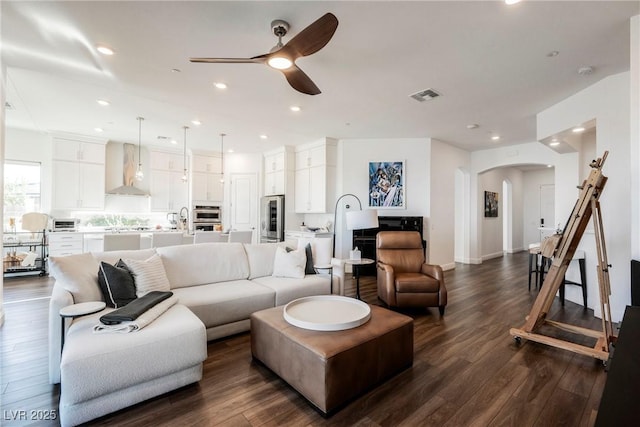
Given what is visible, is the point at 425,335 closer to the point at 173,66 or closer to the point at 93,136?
the point at 173,66

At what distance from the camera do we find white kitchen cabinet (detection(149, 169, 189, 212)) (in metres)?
6.91

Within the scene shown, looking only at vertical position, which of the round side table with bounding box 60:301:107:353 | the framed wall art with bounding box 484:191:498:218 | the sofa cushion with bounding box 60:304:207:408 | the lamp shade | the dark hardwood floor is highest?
the framed wall art with bounding box 484:191:498:218

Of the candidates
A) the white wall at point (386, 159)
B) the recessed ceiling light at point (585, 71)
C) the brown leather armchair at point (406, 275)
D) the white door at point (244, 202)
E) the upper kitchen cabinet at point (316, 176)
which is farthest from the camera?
the white door at point (244, 202)

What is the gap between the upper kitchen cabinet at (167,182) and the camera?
22.6ft

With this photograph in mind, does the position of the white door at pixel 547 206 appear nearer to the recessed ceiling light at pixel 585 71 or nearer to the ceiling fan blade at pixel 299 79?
the recessed ceiling light at pixel 585 71

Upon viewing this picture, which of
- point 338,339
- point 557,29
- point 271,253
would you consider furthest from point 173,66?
point 557,29

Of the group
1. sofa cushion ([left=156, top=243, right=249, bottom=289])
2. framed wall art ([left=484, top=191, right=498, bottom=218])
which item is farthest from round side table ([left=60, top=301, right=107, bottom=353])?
framed wall art ([left=484, top=191, right=498, bottom=218])

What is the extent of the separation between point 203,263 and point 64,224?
4.64m

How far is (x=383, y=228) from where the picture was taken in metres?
5.76

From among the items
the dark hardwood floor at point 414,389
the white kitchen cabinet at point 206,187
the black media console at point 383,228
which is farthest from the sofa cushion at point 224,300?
the white kitchen cabinet at point 206,187

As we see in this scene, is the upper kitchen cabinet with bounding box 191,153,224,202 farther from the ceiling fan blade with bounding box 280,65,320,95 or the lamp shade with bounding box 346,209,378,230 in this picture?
the ceiling fan blade with bounding box 280,65,320,95

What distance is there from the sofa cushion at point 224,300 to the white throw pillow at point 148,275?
7.4 inches

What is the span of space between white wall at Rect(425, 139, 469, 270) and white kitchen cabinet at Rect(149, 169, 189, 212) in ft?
20.0

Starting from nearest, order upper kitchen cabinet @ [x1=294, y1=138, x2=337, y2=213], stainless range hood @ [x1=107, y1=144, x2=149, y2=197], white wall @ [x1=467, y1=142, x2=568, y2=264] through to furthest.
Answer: white wall @ [x1=467, y1=142, x2=568, y2=264] → upper kitchen cabinet @ [x1=294, y1=138, x2=337, y2=213] → stainless range hood @ [x1=107, y1=144, x2=149, y2=197]
